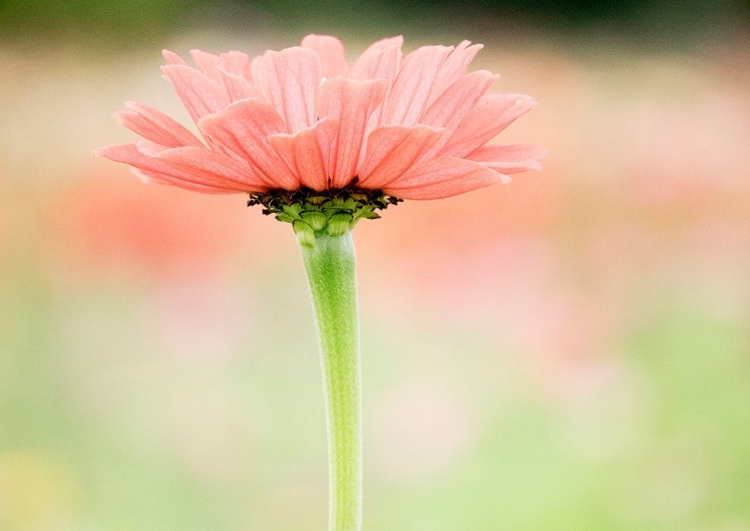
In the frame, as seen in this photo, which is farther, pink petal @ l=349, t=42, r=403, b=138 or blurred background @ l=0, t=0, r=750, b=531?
blurred background @ l=0, t=0, r=750, b=531

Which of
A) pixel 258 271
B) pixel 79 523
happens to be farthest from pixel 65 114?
pixel 79 523

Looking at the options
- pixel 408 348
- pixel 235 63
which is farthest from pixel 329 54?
pixel 408 348

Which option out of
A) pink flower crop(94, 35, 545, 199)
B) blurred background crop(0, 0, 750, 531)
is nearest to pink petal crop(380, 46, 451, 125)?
pink flower crop(94, 35, 545, 199)

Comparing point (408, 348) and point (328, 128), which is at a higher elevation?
point (408, 348)

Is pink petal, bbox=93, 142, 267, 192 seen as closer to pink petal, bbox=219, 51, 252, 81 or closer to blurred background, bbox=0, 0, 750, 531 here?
pink petal, bbox=219, 51, 252, 81

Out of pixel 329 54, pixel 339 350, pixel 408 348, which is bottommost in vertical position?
pixel 339 350

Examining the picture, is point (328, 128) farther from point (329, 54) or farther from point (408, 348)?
point (408, 348)

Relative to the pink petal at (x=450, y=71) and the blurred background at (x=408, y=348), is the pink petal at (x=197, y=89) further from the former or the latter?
the blurred background at (x=408, y=348)
